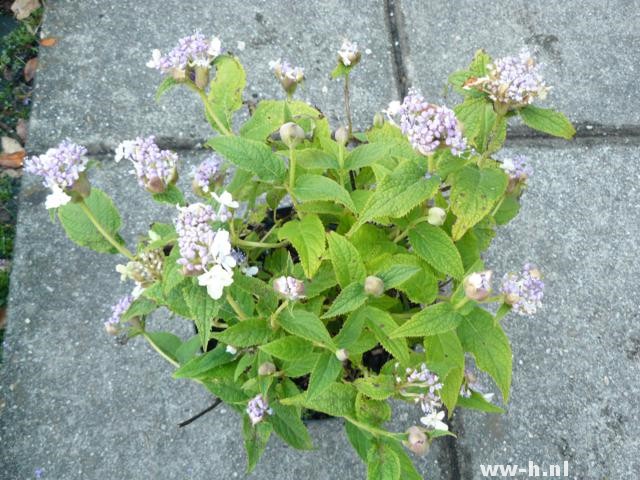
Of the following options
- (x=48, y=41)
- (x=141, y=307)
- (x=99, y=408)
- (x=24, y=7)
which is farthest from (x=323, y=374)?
(x=24, y=7)

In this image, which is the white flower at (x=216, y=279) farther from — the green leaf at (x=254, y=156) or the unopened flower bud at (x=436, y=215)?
the unopened flower bud at (x=436, y=215)

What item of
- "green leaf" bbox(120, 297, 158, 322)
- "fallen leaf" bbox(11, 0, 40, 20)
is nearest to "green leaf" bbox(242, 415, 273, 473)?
"green leaf" bbox(120, 297, 158, 322)

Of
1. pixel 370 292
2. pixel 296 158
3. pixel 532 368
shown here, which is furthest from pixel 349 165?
pixel 532 368

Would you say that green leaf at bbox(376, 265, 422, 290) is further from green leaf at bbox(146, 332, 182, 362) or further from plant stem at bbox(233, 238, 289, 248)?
green leaf at bbox(146, 332, 182, 362)

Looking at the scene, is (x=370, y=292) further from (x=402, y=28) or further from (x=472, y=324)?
(x=402, y=28)

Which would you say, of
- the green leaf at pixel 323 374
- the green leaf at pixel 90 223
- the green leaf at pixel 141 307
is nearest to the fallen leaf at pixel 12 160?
the green leaf at pixel 90 223

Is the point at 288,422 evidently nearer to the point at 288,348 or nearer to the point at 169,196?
the point at 288,348
